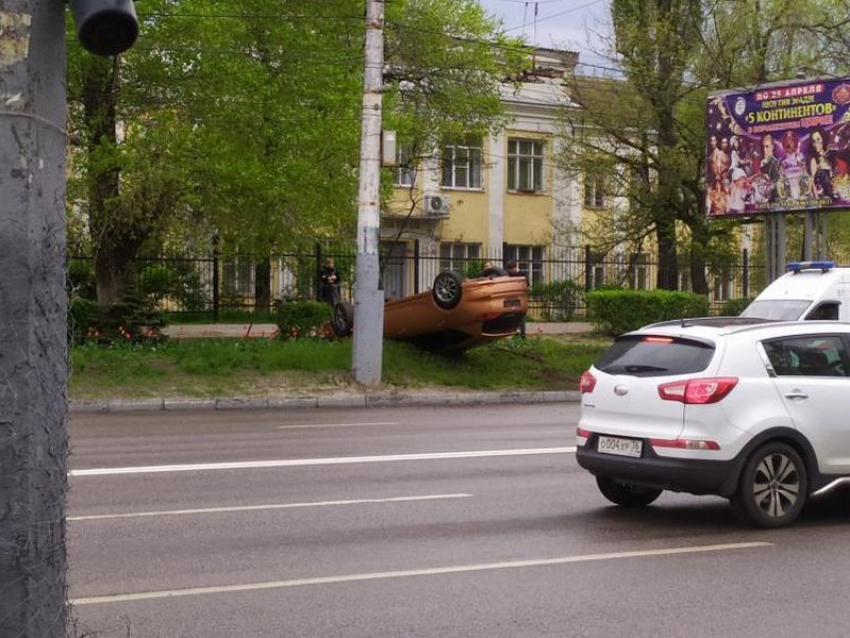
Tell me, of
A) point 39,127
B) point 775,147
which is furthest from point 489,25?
point 39,127

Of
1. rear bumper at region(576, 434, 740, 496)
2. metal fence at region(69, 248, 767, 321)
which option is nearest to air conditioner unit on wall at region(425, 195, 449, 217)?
metal fence at region(69, 248, 767, 321)

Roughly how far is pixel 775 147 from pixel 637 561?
20.4 metres

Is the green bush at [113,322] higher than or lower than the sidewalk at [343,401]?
higher

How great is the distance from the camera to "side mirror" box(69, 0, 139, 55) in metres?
3.30

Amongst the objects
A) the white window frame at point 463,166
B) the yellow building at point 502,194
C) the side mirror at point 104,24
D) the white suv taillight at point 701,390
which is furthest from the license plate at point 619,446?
the yellow building at point 502,194

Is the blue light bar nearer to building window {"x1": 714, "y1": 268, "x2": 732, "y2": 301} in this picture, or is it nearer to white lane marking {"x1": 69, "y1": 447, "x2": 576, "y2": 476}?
white lane marking {"x1": 69, "y1": 447, "x2": 576, "y2": 476}

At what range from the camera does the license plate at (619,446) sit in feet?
32.0

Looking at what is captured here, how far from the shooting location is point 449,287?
22453 mm

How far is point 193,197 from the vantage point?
79.0 feet

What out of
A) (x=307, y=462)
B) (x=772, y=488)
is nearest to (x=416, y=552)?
(x=772, y=488)

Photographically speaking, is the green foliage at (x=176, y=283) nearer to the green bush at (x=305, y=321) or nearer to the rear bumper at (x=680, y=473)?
the green bush at (x=305, y=321)

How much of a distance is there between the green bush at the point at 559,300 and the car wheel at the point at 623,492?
2713 centimetres

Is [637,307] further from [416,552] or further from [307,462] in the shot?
→ [416,552]

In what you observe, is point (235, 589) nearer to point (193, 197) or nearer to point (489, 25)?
point (193, 197)
